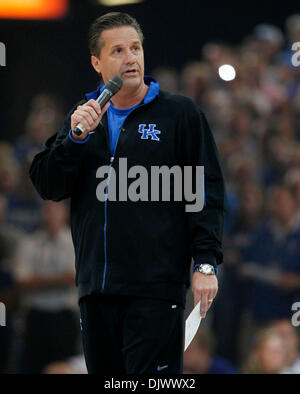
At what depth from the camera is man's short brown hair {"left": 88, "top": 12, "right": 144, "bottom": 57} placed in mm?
2391

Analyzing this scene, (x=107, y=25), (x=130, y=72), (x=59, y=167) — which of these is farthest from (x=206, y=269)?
(x=107, y=25)

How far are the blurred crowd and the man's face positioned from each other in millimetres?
2936

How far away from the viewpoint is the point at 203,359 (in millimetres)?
5148

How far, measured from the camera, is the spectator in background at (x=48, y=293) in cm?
531

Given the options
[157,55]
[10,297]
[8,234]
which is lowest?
[10,297]

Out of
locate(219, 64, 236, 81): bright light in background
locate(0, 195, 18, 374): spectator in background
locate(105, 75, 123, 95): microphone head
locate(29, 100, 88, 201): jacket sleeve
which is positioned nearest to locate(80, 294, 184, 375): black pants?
locate(29, 100, 88, 201): jacket sleeve

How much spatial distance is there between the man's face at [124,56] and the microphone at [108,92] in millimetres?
71

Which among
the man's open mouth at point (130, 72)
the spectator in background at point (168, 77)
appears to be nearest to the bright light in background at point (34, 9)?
the spectator in background at point (168, 77)

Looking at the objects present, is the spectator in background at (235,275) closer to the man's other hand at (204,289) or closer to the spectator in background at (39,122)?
the spectator in background at (39,122)

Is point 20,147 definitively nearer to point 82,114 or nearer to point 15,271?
point 15,271

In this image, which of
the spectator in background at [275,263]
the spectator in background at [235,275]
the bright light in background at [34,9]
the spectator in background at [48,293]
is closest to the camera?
the spectator in background at [275,263]

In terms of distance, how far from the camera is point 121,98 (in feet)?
7.88

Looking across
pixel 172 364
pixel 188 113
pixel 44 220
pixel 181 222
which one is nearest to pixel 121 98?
pixel 188 113

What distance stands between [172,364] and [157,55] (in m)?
3.79
